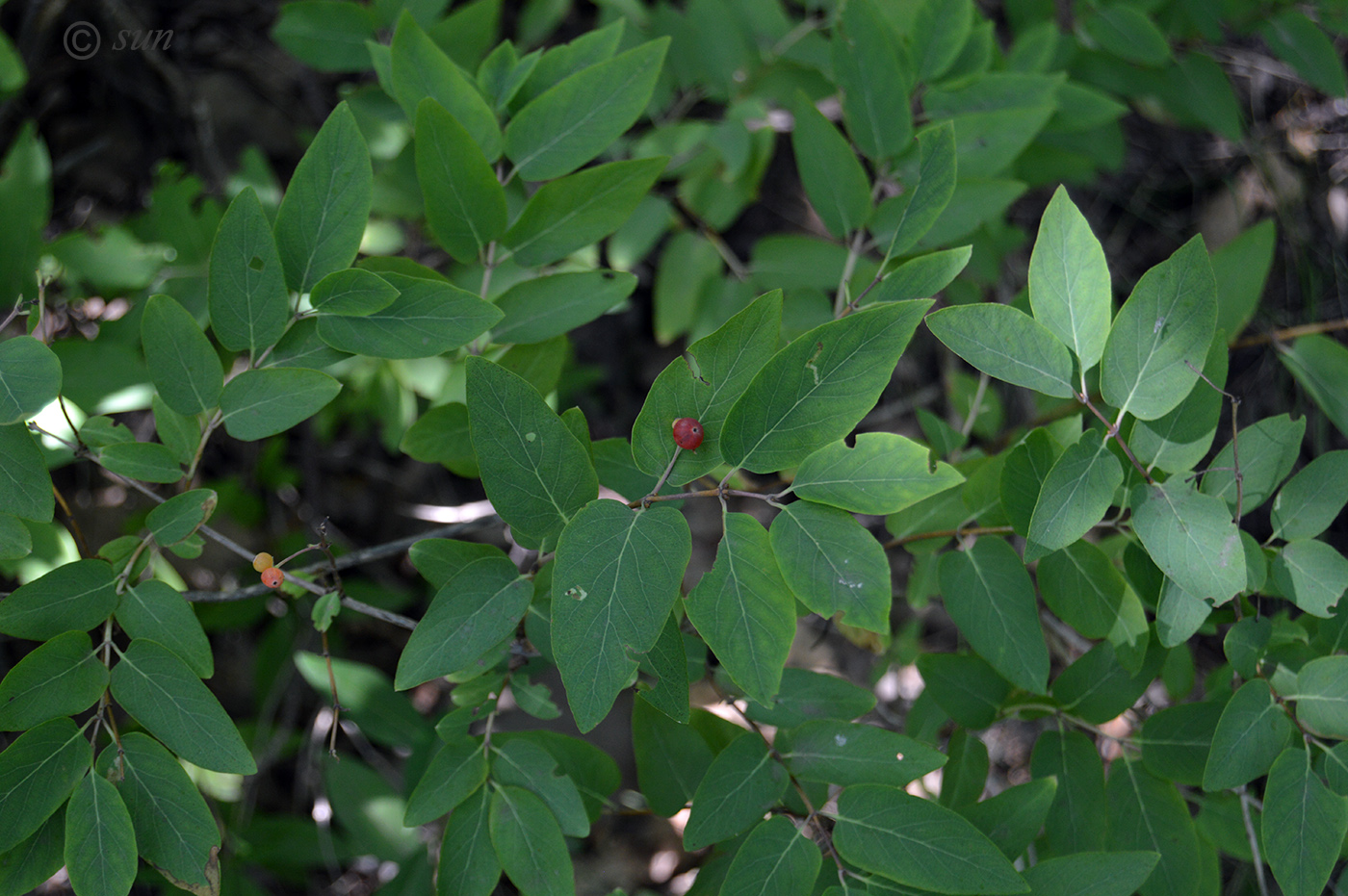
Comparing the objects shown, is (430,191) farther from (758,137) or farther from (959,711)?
(959,711)

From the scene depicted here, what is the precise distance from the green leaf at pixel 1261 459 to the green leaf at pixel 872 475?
535 millimetres

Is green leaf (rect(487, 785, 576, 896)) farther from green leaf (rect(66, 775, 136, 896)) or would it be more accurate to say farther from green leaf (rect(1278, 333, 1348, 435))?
green leaf (rect(1278, 333, 1348, 435))

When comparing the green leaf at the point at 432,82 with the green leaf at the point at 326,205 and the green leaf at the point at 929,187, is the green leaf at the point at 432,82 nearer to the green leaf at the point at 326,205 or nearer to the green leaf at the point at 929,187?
the green leaf at the point at 326,205

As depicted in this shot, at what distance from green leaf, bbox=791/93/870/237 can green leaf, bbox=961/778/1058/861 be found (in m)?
1.05

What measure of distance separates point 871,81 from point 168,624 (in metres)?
1.53

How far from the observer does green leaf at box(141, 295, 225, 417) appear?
117 centimetres

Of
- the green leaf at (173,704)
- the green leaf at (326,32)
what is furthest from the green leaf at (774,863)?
the green leaf at (326,32)

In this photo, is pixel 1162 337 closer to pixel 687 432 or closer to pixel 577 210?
pixel 687 432

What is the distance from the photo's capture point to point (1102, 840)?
1335 millimetres

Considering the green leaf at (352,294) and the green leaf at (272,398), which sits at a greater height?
the green leaf at (352,294)

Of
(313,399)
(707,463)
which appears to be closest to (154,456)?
(313,399)

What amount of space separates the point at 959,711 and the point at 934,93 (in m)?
1.23

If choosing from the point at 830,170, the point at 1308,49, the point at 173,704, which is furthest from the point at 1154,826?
the point at 1308,49

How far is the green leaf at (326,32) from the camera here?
5.86 ft
